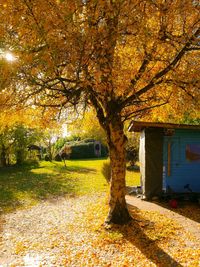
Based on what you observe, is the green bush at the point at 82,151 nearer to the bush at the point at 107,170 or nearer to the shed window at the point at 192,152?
the bush at the point at 107,170

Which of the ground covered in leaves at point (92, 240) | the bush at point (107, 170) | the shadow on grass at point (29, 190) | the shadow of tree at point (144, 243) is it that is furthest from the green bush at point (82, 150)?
the shadow of tree at point (144, 243)

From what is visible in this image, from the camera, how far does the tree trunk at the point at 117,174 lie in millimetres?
10021

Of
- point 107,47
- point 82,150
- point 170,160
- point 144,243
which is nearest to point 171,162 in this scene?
point 170,160

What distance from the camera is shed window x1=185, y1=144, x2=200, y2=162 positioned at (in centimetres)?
1464

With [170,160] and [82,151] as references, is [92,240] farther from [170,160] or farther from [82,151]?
[82,151]

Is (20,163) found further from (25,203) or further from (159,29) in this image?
(159,29)

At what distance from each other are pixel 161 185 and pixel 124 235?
571cm

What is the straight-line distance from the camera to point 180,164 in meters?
14.6

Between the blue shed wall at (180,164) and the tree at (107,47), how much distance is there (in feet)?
15.0

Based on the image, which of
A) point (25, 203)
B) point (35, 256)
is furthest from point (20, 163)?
point (35, 256)

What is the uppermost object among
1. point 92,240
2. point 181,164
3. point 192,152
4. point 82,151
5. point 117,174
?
point 82,151

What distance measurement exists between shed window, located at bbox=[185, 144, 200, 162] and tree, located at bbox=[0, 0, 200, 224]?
4.97 m

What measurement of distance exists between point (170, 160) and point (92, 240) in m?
7.04

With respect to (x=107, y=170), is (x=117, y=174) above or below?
above
